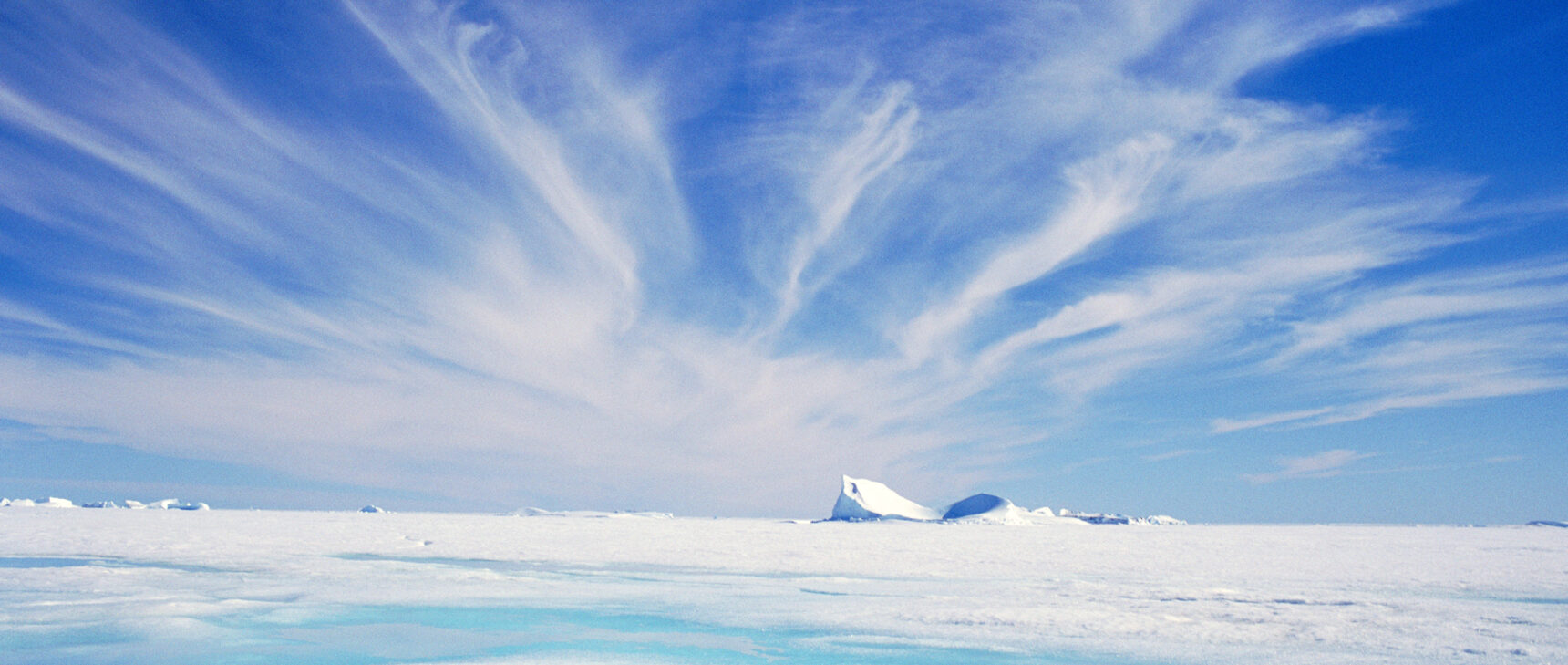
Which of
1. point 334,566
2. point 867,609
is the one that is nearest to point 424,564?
point 334,566

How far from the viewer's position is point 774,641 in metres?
5.47

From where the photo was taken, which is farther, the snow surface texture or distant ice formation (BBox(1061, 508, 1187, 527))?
distant ice formation (BBox(1061, 508, 1187, 527))

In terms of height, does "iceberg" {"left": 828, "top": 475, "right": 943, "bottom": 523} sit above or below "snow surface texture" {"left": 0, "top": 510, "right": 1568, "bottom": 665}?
above

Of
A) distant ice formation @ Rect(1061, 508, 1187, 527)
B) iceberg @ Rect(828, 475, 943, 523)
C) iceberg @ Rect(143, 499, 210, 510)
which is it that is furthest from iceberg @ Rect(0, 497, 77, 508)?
distant ice formation @ Rect(1061, 508, 1187, 527)

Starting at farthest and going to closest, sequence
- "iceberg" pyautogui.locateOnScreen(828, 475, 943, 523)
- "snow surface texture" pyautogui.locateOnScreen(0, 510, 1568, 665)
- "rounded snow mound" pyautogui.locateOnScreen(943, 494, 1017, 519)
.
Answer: "iceberg" pyautogui.locateOnScreen(828, 475, 943, 523) → "rounded snow mound" pyautogui.locateOnScreen(943, 494, 1017, 519) → "snow surface texture" pyautogui.locateOnScreen(0, 510, 1568, 665)

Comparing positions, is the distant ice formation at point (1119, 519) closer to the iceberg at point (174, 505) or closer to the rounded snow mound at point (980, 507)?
the rounded snow mound at point (980, 507)

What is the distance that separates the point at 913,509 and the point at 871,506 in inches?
147

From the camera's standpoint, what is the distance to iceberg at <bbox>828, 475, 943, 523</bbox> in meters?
41.9

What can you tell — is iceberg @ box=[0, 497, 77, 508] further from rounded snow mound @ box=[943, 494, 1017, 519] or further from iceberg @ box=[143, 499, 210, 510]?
rounded snow mound @ box=[943, 494, 1017, 519]

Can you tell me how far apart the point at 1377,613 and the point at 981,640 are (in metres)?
3.62

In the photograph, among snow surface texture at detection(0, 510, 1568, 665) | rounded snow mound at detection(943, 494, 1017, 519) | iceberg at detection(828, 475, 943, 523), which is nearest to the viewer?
snow surface texture at detection(0, 510, 1568, 665)

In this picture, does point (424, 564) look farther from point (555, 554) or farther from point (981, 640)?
point (981, 640)

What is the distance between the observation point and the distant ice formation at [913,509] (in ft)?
129

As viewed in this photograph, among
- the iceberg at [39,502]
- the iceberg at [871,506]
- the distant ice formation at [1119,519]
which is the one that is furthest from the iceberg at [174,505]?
the distant ice formation at [1119,519]
